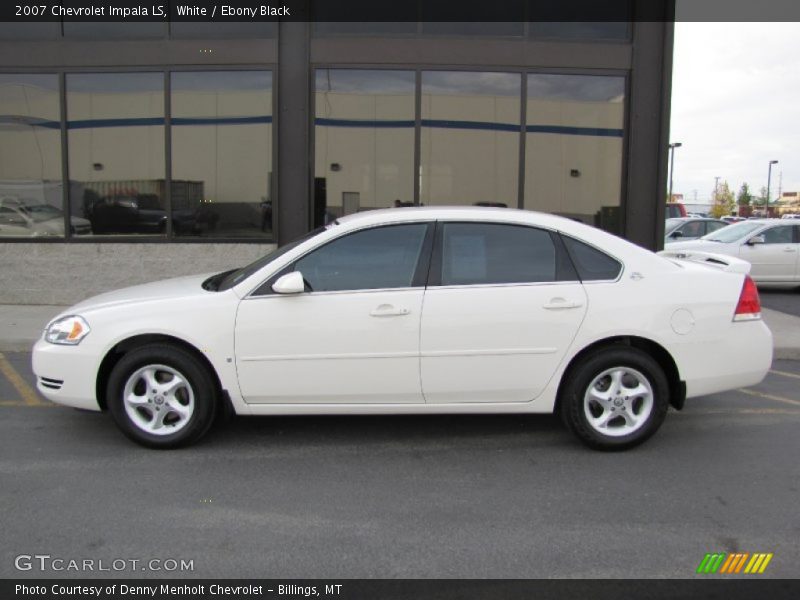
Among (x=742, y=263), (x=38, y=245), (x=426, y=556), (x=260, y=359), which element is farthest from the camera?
(x=38, y=245)

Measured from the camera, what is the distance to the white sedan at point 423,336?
4.43 m

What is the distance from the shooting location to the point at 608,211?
1034cm

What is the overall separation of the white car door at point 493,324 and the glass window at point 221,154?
5.99 metres

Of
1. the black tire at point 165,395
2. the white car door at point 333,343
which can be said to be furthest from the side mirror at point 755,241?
the black tire at point 165,395

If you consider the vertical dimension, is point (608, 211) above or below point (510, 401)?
above

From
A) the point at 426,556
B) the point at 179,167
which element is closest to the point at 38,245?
the point at 179,167

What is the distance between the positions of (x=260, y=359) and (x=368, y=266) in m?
0.92

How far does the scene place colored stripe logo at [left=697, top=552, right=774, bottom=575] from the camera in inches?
124

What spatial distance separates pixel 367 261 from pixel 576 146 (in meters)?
6.63

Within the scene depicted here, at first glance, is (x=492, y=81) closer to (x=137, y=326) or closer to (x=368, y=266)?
(x=368, y=266)

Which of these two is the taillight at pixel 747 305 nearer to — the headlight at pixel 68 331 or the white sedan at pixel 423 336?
the white sedan at pixel 423 336

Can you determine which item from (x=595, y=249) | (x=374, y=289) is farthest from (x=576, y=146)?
(x=374, y=289)

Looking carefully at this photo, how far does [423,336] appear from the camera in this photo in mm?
4422
